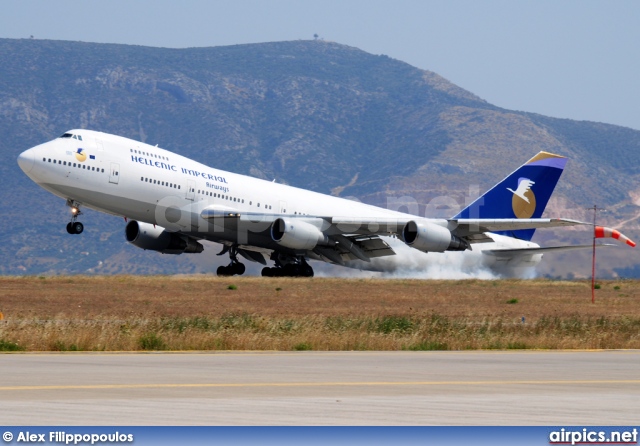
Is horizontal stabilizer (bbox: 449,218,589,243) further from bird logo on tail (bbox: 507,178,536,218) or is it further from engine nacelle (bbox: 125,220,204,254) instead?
engine nacelle (bbox: 125,220,204,254)

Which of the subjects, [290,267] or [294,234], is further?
[290,267]

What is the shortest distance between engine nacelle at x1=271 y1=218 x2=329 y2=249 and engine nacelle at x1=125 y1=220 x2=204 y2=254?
453 cm

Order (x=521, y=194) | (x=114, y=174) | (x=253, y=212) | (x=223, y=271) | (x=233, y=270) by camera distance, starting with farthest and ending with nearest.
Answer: (x=521, y=194), (x=223, y=271), (x=233, y=270), (x=253, y=212), (x=114, y=174)

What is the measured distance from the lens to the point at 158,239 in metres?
48.8

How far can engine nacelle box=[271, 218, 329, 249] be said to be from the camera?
46250 mm

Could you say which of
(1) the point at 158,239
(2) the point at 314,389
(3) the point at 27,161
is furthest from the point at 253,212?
(2) the point at 314,389

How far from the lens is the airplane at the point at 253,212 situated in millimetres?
42281

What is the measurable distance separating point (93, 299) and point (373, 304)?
29.4 ft

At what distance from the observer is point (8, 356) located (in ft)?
58.8

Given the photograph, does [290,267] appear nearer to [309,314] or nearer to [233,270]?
[233,270]

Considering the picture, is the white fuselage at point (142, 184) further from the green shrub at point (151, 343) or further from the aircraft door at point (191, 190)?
the green shrub at point (151, 343)

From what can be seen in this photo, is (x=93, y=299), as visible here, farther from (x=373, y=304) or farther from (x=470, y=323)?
(x=470, y=323)

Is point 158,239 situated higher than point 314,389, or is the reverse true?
point 314,389

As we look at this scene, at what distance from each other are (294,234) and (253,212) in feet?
8.29
